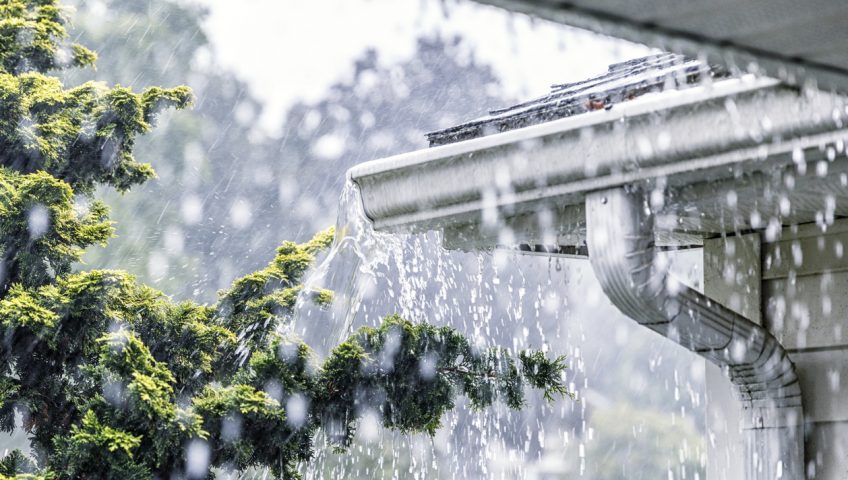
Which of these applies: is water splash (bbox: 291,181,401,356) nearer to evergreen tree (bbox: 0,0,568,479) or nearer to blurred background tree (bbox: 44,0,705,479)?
evergreen tree (bbox: 0,0,568,479)

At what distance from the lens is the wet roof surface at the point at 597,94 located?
10.7ft

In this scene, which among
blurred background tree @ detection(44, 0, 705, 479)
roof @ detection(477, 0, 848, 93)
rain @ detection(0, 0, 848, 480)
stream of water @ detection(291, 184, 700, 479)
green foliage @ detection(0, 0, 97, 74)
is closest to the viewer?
roof @ detection(477, 0, 848, 93)

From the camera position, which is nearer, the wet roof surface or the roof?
the roof

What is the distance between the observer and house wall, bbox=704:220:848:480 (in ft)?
12.3

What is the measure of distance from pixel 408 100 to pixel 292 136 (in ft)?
7.23

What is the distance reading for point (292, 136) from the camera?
63.6 ft

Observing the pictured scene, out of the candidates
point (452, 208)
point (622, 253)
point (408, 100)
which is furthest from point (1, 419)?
point (408, 100)

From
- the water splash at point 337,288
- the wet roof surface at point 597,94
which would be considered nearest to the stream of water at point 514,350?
the water splash at point 337,288

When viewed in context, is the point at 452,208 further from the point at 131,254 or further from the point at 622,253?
the point at 131,254

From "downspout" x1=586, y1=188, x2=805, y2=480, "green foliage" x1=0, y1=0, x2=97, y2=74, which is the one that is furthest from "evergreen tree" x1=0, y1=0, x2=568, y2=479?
"downspout" x1=586, y1=188, x2=805, y2=480

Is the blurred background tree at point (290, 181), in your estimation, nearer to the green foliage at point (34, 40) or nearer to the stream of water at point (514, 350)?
the stream of water at point (514, 350)

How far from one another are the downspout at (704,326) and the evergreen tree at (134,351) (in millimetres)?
3240

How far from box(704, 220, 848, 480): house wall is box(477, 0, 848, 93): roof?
1.93 metres

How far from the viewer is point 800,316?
3900mm
